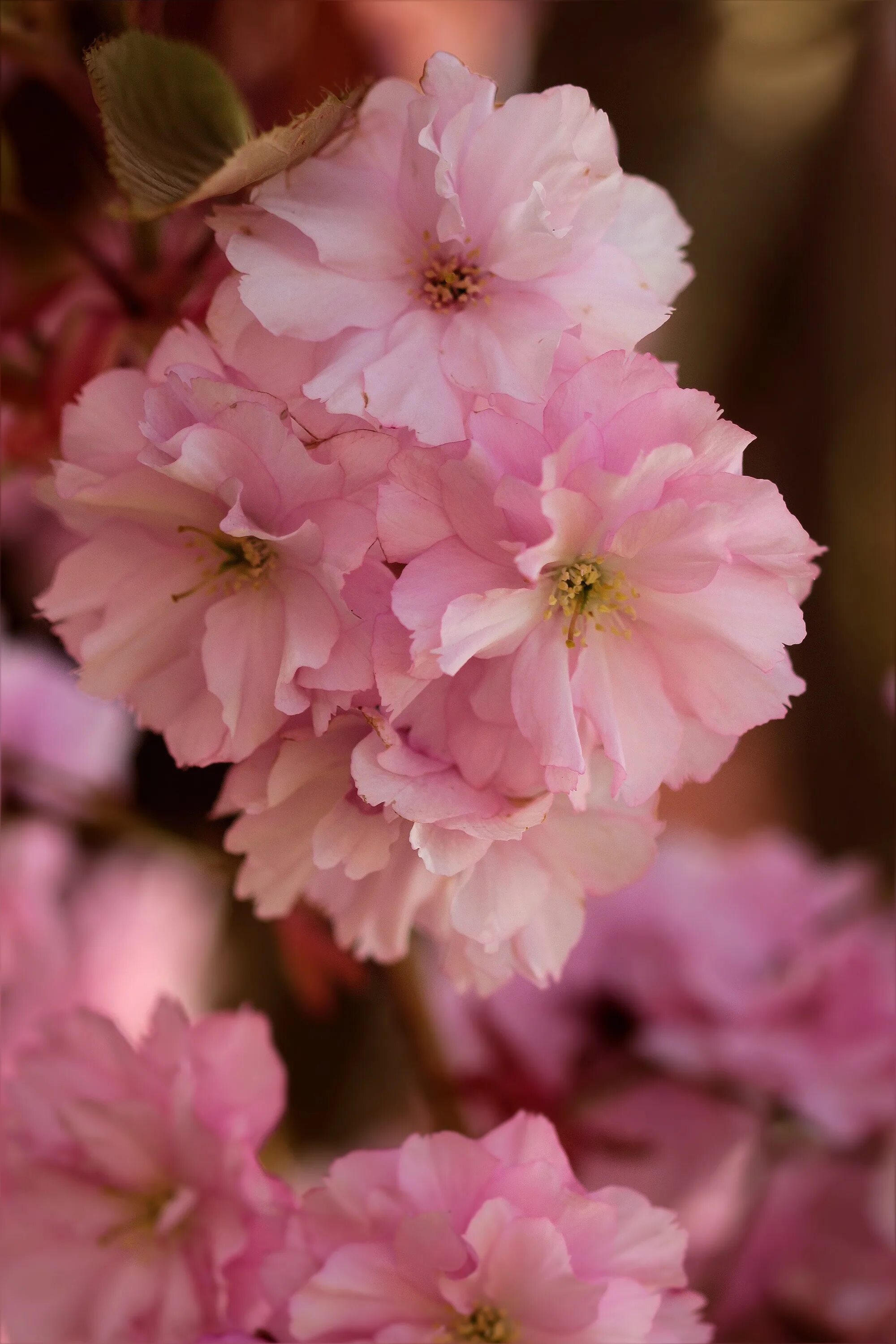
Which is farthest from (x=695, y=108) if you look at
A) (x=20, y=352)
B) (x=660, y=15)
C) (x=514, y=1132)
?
(x=514, y=1132)

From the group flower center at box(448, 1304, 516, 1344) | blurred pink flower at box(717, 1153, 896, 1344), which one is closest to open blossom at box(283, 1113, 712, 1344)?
flower center at box(448, 1304, 516, 1344)

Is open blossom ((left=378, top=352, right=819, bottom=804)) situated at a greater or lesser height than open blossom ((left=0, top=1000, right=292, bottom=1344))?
greater

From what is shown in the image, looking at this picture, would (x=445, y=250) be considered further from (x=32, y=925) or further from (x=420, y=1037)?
(x=32, y=925)

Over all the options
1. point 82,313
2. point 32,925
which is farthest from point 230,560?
point 32,925

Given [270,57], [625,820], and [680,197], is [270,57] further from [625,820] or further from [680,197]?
[625,820]

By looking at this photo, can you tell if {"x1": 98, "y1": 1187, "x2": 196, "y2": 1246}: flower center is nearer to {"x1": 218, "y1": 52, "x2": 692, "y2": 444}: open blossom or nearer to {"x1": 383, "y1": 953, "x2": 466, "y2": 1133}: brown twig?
{"x1": 383, "y1": 953, "x2": 466, "y2": 1133}: brown twig

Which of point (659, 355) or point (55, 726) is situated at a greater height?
point (659, 355)
